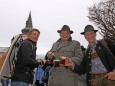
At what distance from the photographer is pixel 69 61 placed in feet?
22.4

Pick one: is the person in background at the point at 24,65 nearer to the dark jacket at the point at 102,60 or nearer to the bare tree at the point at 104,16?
the dark jacket at the point at 102,60

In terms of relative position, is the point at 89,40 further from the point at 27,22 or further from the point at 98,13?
the point at 27,22

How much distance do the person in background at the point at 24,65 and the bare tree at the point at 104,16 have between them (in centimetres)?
2982

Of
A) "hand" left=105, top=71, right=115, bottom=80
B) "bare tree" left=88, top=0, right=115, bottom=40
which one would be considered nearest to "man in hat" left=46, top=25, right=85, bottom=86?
"hand" left=105, top=71, right=115, bottom=80

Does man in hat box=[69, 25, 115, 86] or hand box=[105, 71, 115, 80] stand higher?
man in hat box=[69, 25, 115, 86]

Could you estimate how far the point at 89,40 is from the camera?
6969 millimetres

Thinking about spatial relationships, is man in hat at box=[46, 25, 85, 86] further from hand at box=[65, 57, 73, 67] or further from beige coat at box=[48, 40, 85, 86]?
hand at box=[65, 57, 73, 67]

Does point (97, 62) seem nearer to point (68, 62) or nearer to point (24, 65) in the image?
point (68, 62)

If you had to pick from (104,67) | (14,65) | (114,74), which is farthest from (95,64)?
(14,65)

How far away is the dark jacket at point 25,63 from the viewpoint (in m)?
7.22

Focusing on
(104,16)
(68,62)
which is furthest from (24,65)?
(104,16)

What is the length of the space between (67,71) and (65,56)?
265mm

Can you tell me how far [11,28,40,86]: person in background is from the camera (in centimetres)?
722

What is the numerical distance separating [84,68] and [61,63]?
471 mm
